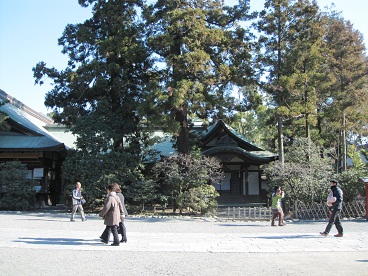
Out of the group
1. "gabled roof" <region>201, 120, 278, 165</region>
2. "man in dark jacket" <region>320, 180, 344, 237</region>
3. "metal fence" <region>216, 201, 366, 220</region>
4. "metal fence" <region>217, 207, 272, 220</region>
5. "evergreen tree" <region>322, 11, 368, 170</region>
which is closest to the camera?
"man in dark jacket" <region>320, 180, 344, 237</region>

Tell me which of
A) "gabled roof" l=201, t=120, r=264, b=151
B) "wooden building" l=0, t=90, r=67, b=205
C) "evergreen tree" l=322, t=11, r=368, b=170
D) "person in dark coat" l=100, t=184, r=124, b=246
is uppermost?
"evergreen tree" l=322, t=11, r=368, b=170

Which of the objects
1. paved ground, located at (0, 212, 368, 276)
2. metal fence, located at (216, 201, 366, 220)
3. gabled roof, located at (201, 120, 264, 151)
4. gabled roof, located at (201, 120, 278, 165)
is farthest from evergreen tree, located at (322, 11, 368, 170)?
paved ground, located at (0, 212, 368, 276)

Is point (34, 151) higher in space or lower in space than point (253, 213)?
higher

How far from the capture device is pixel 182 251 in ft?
27.6

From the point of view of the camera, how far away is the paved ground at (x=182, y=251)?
663cm

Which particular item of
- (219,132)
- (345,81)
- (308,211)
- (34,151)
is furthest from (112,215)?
(345,81)

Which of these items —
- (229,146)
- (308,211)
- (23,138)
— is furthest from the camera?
(229,146)

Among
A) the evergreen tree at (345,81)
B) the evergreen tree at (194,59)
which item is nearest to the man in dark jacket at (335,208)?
the evergreen tree at (194,59)

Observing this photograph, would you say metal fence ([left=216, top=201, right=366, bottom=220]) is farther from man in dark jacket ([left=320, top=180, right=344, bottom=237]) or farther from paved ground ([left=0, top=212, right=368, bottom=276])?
man in dark jacket ([left=320, top=180, right=344, bottom=237])

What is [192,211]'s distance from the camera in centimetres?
1722

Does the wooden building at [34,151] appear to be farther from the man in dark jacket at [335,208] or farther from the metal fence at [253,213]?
the man in dark jacket at [335,208]

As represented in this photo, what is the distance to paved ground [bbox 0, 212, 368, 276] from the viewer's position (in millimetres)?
6629

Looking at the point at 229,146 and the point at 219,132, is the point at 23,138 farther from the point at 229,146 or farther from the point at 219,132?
the point at 229,146

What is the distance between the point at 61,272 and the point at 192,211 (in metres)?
11.3
